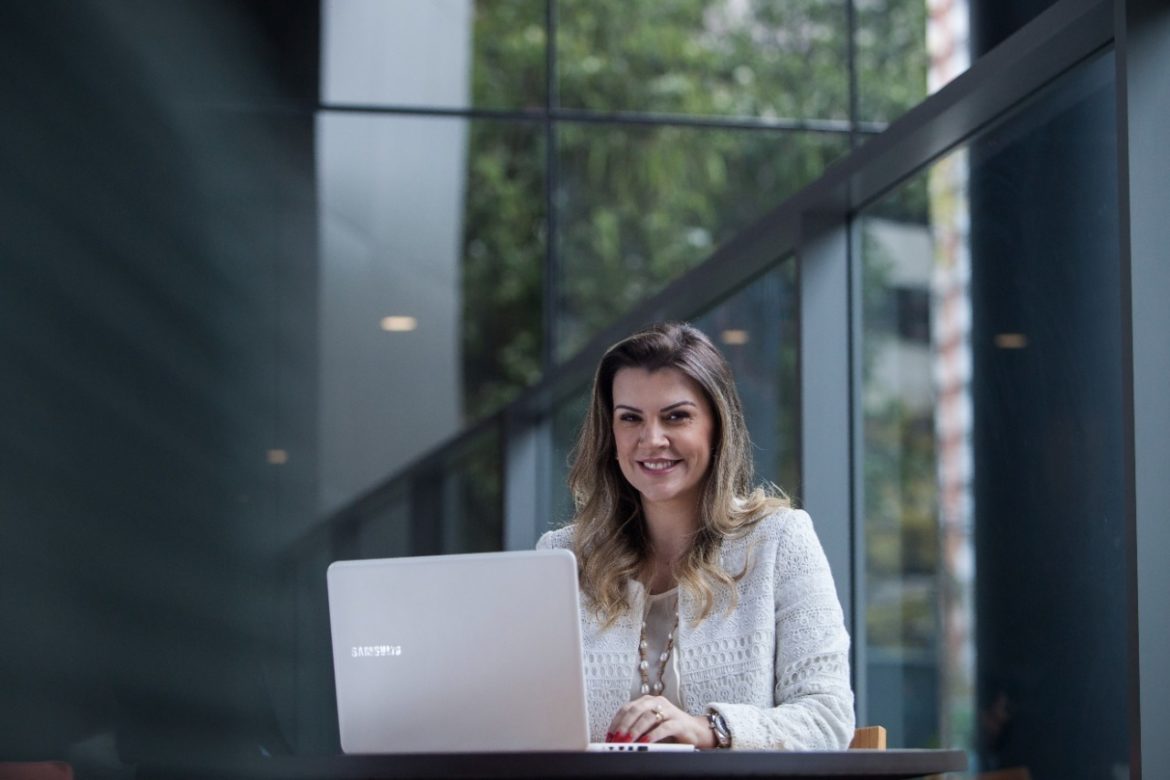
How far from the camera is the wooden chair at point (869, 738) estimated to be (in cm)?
263

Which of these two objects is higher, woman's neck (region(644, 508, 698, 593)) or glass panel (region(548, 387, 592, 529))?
glass panel (region(548, 387, 592, 529))

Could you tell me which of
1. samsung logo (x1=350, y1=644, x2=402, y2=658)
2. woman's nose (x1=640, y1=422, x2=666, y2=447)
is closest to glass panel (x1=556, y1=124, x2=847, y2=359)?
woman's nose (x1=640, y1=422, x2=666, y2=447)

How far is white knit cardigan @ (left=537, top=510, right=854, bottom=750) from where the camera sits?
8.75 feet

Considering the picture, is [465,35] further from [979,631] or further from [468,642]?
[468,642]

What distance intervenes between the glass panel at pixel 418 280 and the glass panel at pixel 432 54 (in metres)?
0.17

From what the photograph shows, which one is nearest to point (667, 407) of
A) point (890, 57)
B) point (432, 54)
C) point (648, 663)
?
point (648, 663)

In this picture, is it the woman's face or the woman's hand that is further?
the woman's face

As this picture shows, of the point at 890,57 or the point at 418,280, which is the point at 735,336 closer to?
the point at 418,280

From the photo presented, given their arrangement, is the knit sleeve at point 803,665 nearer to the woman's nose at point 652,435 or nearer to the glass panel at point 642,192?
the woman's nose at point 652,435

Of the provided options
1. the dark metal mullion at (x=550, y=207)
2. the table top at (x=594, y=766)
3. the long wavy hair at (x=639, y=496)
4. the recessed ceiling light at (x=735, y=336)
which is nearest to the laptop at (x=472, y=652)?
the table top at (x=594, y=766)

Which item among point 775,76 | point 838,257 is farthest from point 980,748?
point 775,76

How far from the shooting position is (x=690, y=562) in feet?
9.50

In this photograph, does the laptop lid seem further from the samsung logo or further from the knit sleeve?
the knit sleeve

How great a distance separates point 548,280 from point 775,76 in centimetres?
288
